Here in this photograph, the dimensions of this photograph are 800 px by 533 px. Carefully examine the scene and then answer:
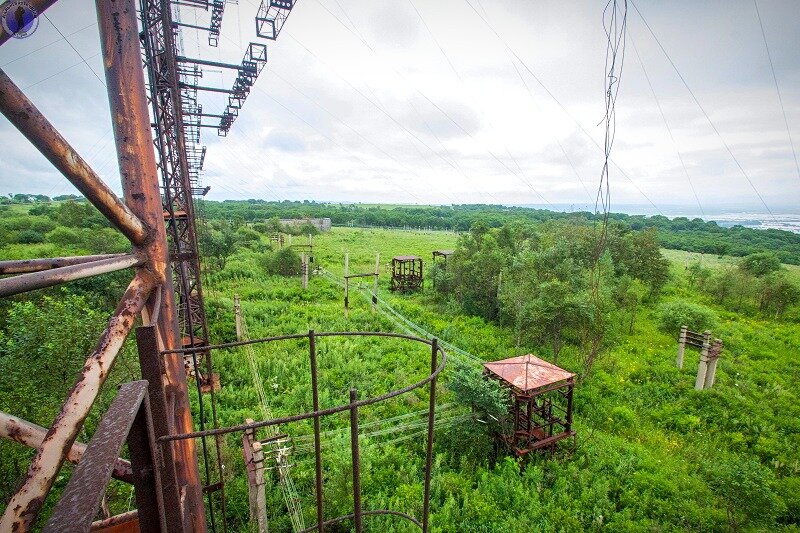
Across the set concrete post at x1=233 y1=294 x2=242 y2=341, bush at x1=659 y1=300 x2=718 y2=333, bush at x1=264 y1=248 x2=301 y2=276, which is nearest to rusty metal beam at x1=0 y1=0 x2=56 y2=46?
concrete post at x1=233 y1=294 x2=242 y2=341

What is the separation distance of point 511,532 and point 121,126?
8049mm

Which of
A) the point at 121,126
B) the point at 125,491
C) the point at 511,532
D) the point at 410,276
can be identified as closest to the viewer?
the point at 121,126

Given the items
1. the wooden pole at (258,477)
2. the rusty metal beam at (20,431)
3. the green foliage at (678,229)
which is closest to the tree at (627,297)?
the green foliage at (678,229)

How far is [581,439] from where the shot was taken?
9633 mm

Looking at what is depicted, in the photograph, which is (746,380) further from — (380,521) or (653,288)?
(380,521)

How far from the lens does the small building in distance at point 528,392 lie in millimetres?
8711

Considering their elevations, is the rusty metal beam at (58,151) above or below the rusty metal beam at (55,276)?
above

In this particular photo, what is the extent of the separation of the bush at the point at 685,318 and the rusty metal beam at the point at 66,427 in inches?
796

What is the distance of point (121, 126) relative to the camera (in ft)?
7.02

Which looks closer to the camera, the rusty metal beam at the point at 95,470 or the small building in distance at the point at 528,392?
the rusty metal beam at the point at 95,470

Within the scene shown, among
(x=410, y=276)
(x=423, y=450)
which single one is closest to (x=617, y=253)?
(x=410, y=276)

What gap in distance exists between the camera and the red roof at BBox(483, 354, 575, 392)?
872 cm

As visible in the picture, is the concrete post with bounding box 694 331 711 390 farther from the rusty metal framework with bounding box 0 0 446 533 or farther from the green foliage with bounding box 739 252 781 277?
the green foliage with bounding box 739 252 781 277

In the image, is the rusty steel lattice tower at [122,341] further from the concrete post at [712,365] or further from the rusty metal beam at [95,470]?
the concrete post at [712,365]
